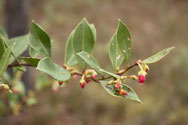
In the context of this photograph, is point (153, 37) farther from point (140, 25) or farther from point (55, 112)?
point (55, 112)

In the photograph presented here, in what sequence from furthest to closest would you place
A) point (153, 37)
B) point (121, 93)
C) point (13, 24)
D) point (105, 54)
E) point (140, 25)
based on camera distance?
point (140, 25), point (153, 37), point (105, 54), point (13, 24), point (121, 93)

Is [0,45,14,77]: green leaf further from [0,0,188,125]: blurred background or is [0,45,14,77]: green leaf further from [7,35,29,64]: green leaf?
[0,0,188,125]: blurred background

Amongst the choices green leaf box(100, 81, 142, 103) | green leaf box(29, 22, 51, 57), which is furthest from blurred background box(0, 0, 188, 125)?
green leaf box(100, 81, 142, 103)

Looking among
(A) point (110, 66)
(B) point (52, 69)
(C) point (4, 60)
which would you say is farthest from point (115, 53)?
(A) point (110, 66)

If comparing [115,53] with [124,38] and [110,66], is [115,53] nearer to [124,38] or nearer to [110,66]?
[124,38]

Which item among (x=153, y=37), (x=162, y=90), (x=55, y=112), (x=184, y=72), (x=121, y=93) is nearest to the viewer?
(x=121, y=93)

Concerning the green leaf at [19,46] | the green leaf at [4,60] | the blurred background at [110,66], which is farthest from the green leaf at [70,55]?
the blurred background at [110,66]

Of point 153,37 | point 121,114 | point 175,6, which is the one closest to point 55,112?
point 121,114

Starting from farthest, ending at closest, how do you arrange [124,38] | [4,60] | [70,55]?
[70,55] < [124,38] < [4,60]

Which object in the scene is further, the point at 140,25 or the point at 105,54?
the point at 140,25
